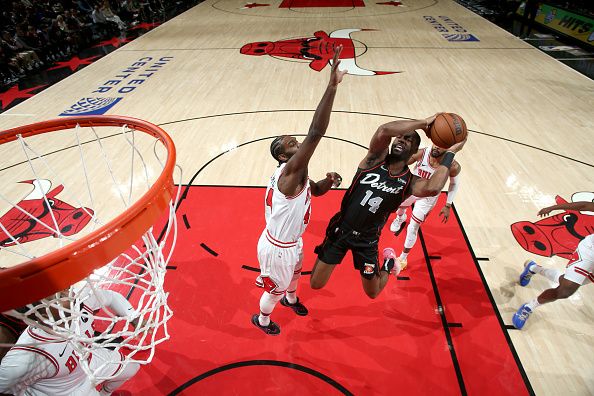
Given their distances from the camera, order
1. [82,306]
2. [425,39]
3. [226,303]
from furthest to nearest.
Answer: [425,39], [226,303], [82,306]

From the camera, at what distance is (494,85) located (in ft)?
26.5

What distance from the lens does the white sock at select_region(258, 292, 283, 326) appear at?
2.83 m

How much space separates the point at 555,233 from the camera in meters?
4.11

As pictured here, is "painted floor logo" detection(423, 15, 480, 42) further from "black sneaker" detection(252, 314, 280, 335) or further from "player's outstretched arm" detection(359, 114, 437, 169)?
"black sneaker" detection(252, 314, 280, 335)

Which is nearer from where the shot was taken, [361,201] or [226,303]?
[361,201]

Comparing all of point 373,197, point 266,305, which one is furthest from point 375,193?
point 266,305

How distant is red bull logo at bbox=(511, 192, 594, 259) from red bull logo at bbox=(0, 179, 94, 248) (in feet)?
16.5

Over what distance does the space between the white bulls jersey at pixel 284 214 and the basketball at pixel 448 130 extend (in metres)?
1.14

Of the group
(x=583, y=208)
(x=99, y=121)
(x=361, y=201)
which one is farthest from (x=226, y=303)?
(x=583, y=208)

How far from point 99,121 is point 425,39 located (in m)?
11.3

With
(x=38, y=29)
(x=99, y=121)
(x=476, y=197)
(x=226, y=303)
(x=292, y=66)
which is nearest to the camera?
(x=99, y=121)

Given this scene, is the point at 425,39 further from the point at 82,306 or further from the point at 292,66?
the point at 82,306

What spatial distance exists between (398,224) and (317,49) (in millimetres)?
7829

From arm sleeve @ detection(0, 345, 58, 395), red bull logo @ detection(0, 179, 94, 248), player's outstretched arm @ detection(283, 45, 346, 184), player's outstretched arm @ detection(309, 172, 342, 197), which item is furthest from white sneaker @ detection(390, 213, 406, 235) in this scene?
red bull logo @ detection(0, 179, 94, 248)
